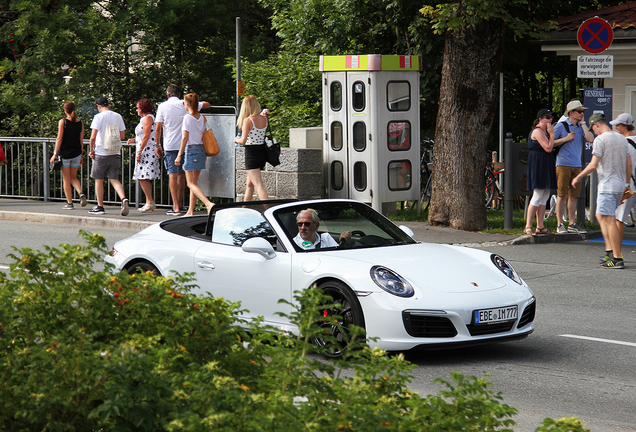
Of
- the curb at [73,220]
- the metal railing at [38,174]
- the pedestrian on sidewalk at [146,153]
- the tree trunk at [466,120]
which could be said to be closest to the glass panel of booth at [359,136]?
the tree trunk at [466,120]

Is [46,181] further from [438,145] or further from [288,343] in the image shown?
[288,343]

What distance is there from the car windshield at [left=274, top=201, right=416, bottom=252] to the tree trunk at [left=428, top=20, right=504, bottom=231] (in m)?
6.46

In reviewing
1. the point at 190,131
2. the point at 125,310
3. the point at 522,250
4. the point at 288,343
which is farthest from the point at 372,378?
the point at 190,131

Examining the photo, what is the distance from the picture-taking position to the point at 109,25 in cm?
2394

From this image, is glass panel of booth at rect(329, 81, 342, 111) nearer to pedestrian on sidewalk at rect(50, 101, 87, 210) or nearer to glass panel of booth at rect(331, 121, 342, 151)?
glass panel of booth at rect(331, 121, 342, 151)

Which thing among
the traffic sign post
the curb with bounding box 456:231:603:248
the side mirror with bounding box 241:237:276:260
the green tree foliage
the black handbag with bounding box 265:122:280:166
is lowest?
the curb with bounding box 456:231:603:248

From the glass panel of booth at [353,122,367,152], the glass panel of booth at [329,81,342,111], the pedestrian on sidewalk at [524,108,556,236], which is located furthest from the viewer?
the glass panel of booth at [329,81,342,111]

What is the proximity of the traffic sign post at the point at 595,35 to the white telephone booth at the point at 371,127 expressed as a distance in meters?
2.79

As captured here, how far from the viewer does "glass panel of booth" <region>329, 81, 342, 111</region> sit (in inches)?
580

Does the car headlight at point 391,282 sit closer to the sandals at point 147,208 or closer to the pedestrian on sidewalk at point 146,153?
the pedestrian on sidewalk at point 146,153

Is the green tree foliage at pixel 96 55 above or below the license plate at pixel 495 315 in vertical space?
above

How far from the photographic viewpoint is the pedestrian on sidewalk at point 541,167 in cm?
1291

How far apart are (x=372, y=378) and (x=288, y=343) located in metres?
0.36

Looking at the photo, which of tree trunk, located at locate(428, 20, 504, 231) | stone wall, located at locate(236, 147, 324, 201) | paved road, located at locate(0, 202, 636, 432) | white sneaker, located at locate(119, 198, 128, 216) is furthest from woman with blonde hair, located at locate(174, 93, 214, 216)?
paved road, located at locate(0, 202, 636, 432)
